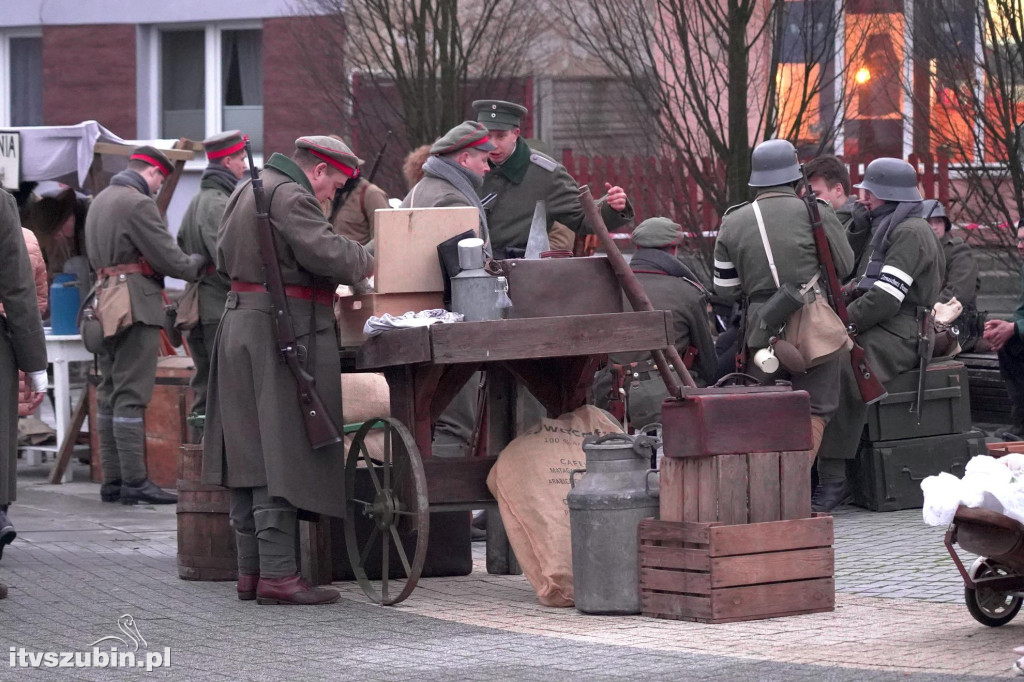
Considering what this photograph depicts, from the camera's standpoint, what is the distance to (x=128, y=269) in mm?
10828

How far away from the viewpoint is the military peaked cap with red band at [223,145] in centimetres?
1059

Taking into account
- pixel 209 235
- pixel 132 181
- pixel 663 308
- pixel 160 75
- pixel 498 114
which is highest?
pixel 160 75

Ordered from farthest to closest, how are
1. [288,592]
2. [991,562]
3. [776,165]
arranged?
[776,165], [288,592], [991,562]

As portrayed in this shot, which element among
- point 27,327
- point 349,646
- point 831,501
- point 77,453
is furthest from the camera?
point 77,453

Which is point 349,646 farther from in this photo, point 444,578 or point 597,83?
point 597,83

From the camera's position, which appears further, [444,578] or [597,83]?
[597,83]

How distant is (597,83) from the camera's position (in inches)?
774

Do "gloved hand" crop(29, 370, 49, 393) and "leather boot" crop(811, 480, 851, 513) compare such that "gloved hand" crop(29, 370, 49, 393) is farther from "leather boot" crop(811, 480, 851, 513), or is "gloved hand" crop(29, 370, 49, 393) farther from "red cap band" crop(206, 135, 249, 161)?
"leather boot" crop(811, 480, 851, 513)

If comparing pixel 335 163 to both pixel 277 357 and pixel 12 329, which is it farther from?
pixel 12 329

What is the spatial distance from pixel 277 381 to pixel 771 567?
228cm

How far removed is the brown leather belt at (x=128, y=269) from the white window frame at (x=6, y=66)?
1277cm

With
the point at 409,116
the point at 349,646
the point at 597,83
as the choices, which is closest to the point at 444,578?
the point at 349,646

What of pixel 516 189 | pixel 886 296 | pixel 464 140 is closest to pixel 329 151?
pixel 464 140

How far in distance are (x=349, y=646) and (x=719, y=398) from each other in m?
1.77
